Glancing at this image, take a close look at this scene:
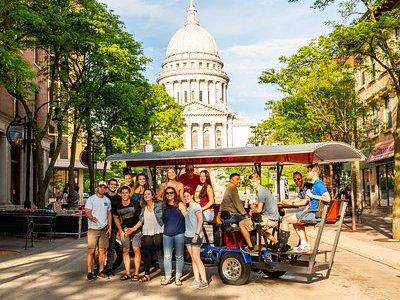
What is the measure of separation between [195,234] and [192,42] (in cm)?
15561

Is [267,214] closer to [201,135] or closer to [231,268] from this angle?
[231,268]

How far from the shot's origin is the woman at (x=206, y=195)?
456 inches

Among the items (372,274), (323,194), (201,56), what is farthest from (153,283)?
(201,56)

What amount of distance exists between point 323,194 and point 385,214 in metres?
25.4

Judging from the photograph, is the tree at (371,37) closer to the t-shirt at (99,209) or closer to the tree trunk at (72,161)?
the t-shirt at (99,209)

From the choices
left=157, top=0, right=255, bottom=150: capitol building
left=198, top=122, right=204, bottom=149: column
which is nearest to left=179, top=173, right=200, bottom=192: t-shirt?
left=157, top=0, right=255, bottom=150: capitol building

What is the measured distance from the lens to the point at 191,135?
14662 centimetres

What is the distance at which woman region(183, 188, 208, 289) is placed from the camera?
33.4 feet

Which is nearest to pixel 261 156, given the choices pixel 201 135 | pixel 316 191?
pixel 316 191

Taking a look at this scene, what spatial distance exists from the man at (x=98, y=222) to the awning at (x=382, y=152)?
23.4 m

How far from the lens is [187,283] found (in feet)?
35.3

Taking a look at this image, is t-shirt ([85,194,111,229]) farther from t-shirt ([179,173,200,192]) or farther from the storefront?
the storefront

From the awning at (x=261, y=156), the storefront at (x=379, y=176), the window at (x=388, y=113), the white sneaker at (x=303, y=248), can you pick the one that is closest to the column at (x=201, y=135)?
the storefront at (x=379, y=176)

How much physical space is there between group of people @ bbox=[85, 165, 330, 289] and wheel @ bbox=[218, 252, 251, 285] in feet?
0.96
